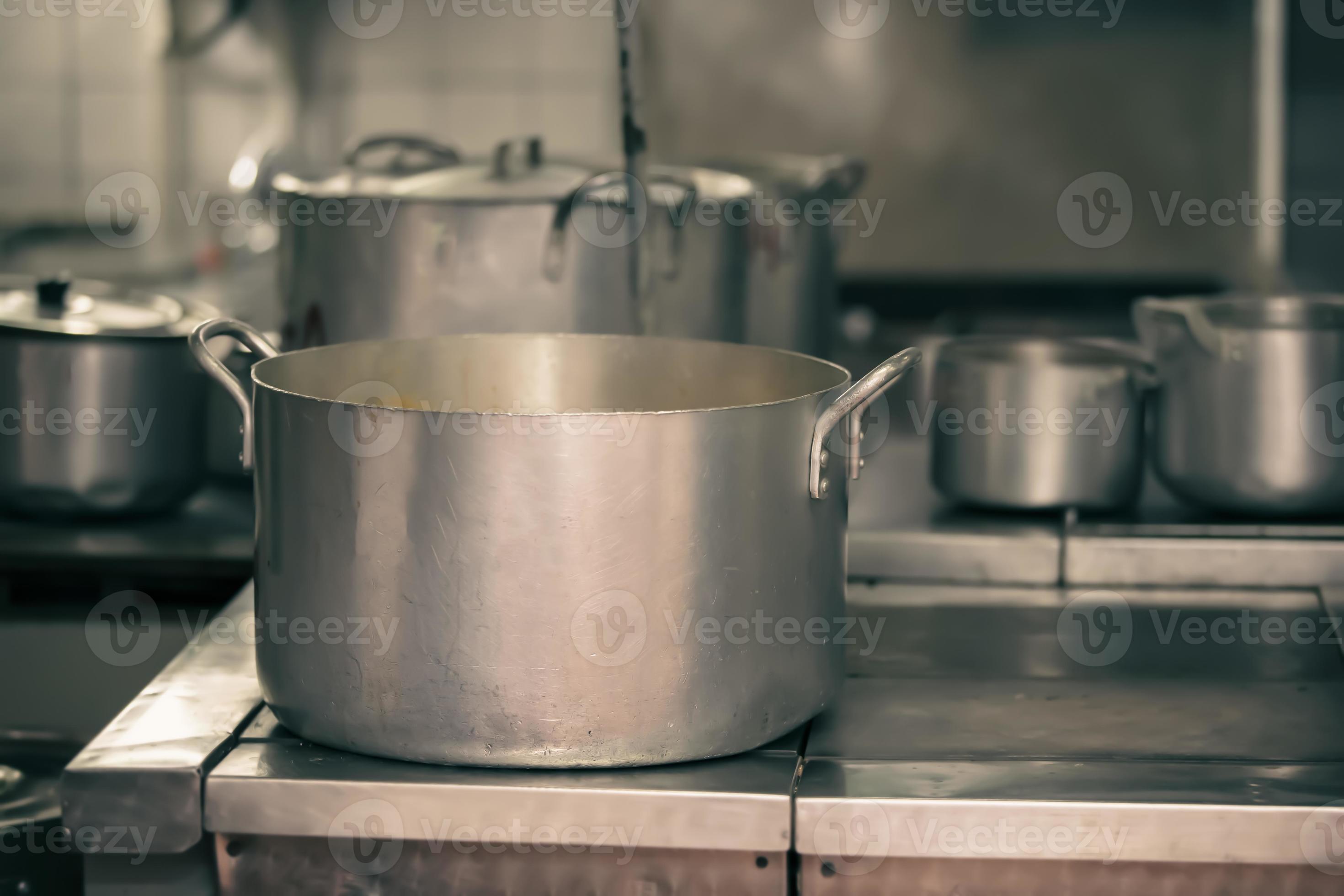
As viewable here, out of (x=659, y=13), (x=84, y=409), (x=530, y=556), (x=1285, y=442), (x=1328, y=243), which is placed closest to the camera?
(x=530, y=556)

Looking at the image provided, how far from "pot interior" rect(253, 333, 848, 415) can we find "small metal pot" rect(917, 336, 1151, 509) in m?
0.27

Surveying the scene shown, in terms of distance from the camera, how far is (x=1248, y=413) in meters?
1.08

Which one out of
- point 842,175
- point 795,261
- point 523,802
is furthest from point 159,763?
point 842,175

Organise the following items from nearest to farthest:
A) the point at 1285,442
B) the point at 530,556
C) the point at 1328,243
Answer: the point at 530,556, the point at 1285,442, the point at 1328,243

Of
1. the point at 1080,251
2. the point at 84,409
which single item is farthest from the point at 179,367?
the point at 1080,251

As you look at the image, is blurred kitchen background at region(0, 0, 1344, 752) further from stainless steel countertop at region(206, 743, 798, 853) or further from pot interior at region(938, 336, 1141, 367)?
stainless steel countertop at region(206, 743, 798, 853)

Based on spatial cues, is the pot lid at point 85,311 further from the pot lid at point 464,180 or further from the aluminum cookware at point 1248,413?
the aluminum cookware at point 1248,413

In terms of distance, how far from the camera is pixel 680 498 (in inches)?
29.0

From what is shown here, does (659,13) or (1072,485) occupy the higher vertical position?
(659,13)

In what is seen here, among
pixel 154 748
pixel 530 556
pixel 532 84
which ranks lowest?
pixel 154 748

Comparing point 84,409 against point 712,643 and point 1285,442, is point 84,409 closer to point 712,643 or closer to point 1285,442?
point 712,643

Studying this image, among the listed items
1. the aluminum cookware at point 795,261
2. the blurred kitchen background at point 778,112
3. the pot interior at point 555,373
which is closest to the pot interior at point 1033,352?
the aluminum cookware at point 795,261

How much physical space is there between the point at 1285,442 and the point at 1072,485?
0.15m

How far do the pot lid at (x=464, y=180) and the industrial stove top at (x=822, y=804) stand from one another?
1.37 ft
